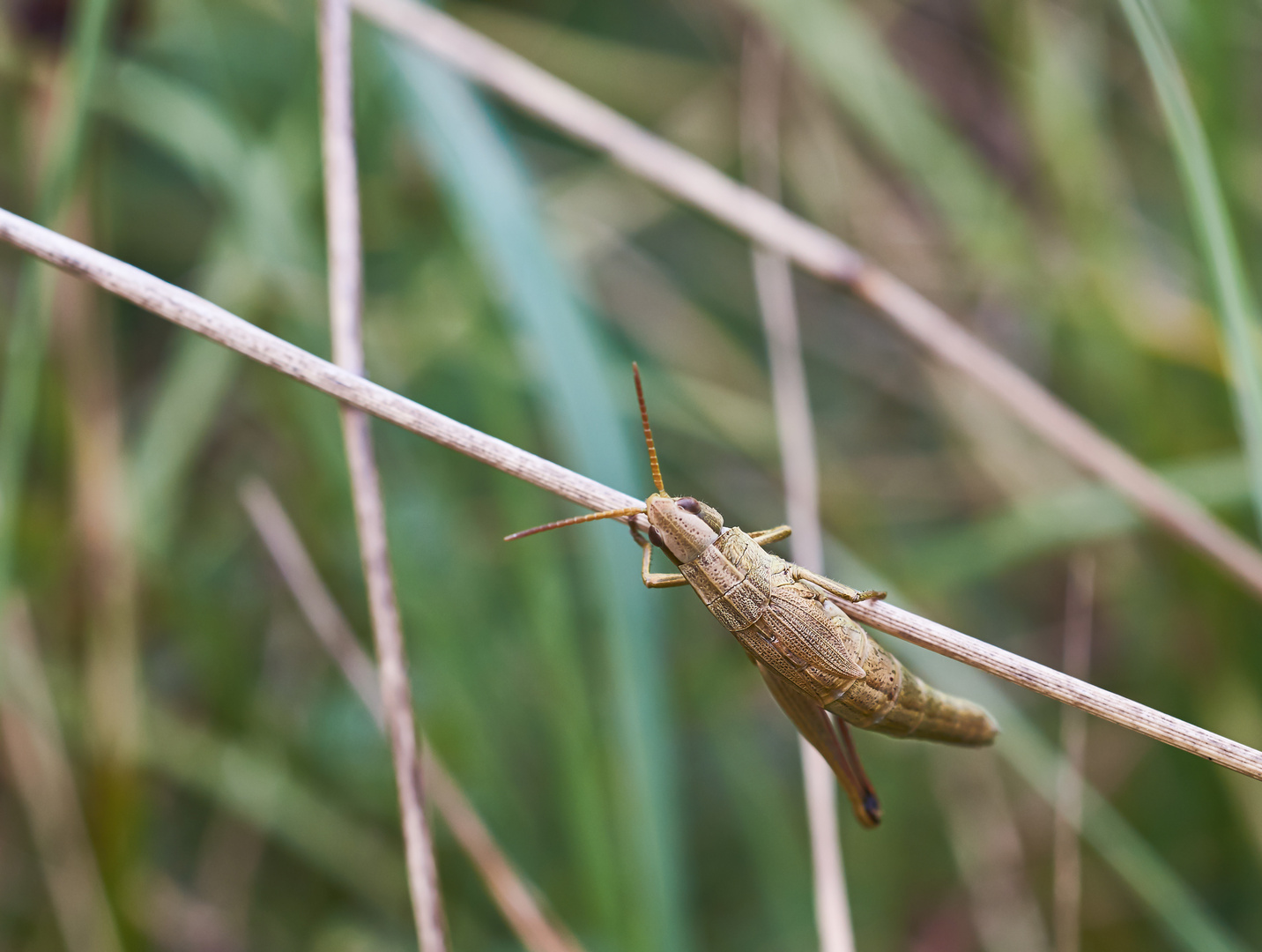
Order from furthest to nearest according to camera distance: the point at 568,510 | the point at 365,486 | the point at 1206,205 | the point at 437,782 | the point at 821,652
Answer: the point at 568,510 < the point at 437,782 < the point at 365,486 < the point at 821,652 < the point at 1206,205

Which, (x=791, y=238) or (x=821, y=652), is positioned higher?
(x=791, y=238)

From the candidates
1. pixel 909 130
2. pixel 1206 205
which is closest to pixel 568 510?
pixel 909 130

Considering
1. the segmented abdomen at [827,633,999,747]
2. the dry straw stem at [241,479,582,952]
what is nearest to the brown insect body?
the segmented abdomen at [827,633,999,747]

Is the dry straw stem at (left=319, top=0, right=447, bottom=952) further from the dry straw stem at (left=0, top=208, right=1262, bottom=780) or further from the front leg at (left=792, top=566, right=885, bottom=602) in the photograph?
the front leg at (left=792, top=566, right=885, bottom=602)

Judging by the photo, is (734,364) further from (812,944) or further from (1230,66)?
(812,944)

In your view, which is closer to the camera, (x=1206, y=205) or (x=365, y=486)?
(x=1206, y=205)

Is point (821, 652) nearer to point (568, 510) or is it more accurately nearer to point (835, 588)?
point (835, 588)

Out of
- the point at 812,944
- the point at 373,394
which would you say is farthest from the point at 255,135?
the point at 812,944

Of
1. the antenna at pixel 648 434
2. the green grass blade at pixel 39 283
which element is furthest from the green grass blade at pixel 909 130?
the green grass blade at pixel 39 283
